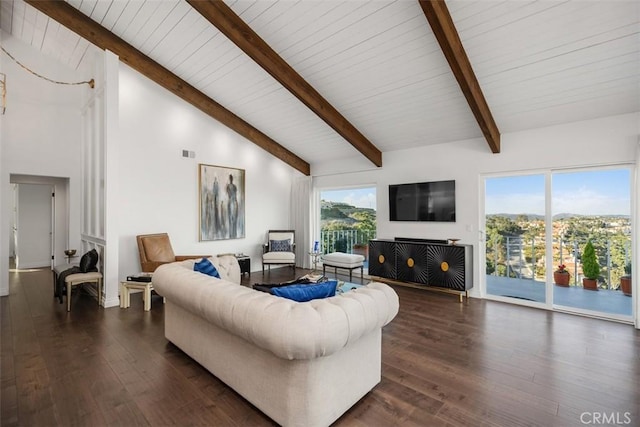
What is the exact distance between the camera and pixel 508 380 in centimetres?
238

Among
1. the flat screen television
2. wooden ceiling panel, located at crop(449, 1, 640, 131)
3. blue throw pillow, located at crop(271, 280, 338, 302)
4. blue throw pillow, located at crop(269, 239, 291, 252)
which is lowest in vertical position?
blue throw pillow, located at crop(269, 239, 291, 252)

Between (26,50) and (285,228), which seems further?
(285,228)

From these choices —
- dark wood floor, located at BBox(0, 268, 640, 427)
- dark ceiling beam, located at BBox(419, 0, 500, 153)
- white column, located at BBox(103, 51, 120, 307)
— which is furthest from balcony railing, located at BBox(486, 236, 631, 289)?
white column, located at BBox(103, 51, 120, 307)

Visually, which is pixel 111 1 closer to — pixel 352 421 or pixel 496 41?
pixel 496 41

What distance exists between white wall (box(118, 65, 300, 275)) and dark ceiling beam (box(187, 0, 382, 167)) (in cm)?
237

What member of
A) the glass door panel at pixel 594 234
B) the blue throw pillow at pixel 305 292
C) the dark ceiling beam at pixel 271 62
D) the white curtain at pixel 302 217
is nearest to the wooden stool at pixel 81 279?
the blue throw pillow at pixel 305 292

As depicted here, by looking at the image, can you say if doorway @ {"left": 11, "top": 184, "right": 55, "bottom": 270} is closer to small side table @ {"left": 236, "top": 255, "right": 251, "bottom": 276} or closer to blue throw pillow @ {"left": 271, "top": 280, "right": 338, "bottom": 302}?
small side table @ {"left": 236, "top": 255, "right": 251, "bottom": 276}

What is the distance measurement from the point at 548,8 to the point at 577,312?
3649 millimetres

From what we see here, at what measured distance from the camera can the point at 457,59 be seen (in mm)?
3217

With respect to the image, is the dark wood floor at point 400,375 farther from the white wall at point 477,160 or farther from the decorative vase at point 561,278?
the white wall at point 477,160

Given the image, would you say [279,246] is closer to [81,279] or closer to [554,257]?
[81,279]

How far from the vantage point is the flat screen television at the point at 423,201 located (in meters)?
5.09

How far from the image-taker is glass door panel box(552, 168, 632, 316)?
149 inches

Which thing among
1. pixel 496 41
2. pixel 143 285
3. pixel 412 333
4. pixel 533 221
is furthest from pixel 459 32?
pixel 143 285
